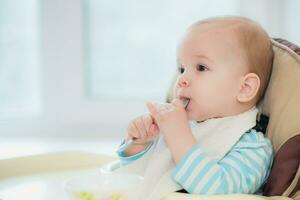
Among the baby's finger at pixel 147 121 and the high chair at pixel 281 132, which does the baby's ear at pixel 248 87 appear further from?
the baby's finger at pixel 147 121

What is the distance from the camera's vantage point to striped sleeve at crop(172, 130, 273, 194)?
3.06 feet

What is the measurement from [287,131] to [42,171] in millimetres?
630

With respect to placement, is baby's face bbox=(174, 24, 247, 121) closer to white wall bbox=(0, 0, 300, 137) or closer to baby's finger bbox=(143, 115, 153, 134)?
baby's finger bbox=(143, 115, 153, 134)

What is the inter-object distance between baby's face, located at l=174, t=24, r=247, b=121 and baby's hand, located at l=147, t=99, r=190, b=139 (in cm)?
5

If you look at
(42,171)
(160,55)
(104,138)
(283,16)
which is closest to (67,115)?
(104,138)

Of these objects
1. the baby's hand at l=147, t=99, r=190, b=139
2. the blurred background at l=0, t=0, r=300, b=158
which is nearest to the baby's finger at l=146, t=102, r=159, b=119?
the baby's hand at l=147, t=99, r=190, b=139

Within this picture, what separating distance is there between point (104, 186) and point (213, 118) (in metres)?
0.28

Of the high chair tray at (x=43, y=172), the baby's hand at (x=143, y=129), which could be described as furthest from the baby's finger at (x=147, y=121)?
the high chair tray at (x=43, y=172)

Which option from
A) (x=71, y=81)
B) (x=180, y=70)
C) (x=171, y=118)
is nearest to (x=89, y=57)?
(x=71, y=81)

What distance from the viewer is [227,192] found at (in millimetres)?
937

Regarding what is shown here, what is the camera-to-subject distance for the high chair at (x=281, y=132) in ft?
3.09

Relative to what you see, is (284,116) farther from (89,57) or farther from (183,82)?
(89,57)

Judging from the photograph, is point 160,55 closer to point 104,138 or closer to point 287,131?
point 104,138

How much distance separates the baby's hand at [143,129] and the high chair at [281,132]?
227mm
